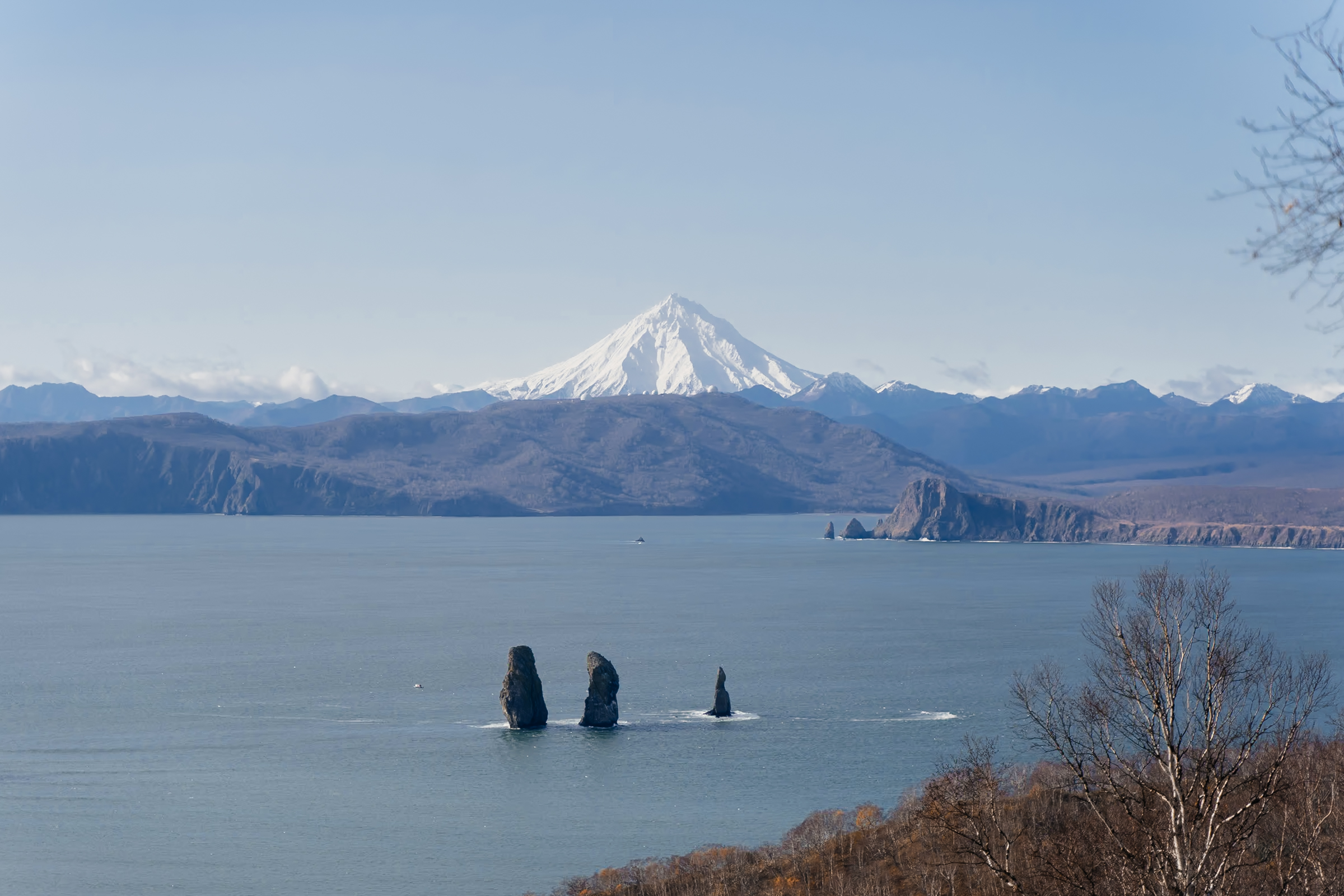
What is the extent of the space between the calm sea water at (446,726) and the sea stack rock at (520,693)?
1227 mm

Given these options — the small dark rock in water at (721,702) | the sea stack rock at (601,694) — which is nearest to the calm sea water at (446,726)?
the sea stack rock at (601,694)

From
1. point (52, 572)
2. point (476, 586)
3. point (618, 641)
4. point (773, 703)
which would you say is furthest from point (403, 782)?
point (52, 572)

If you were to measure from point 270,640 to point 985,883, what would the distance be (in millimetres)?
84072

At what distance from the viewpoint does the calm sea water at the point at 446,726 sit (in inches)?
1870

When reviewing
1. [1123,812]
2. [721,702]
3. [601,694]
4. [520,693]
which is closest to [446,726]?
[520,693]

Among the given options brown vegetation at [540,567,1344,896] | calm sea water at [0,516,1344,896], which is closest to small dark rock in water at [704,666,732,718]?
calm sea water at [0,516,1344,896]

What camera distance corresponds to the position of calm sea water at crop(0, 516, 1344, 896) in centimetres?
4750

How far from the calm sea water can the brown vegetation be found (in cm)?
663

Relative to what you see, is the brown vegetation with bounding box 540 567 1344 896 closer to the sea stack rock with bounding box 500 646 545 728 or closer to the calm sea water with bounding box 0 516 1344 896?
the calm sea water with bounding box 0 516 1344 896

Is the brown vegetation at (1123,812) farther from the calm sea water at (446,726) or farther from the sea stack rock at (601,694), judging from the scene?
the sea stack rock at (601,694)

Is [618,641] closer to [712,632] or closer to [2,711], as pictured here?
[712,632]

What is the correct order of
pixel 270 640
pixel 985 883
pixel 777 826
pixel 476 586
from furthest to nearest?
pixel 476 586, pixel 270 640, pixel 777 826, pixel 985 883

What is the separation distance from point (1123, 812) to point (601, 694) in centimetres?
4845

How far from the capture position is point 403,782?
5719 centimetres
